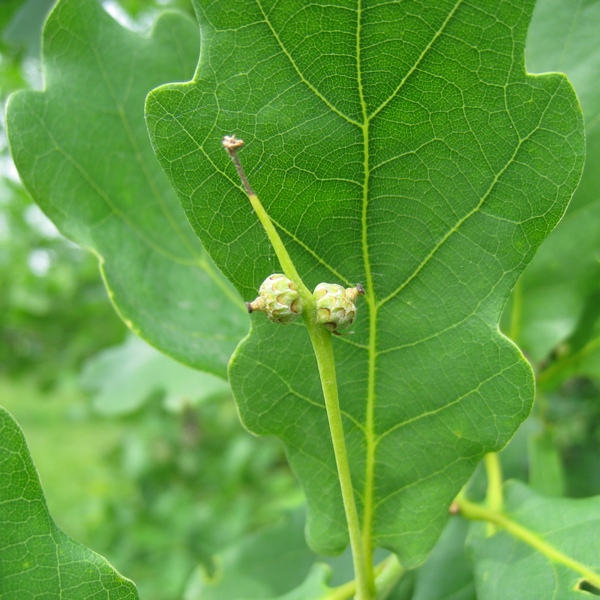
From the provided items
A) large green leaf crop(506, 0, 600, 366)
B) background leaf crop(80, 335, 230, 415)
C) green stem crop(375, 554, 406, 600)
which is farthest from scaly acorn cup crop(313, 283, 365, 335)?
background leaf crop(80, 335, 230, 415)

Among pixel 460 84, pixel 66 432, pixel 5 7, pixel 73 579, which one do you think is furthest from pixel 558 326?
pixel 66 432

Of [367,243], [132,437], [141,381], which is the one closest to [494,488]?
[367,243]

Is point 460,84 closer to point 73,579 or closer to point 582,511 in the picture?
point 582,511

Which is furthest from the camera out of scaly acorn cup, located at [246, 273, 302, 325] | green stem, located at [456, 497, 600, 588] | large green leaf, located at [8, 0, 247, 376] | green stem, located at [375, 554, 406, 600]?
large green leaf, located at [8, 0, 247, 376]

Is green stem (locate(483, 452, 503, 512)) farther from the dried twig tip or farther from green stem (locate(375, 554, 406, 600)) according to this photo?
the dried twig tip

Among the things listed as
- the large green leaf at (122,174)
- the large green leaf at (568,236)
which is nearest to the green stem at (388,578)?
the large green leaf at (122,174)

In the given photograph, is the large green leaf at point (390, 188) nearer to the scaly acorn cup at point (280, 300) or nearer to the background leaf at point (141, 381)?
the scaly acorn cup at point (280, 300)
